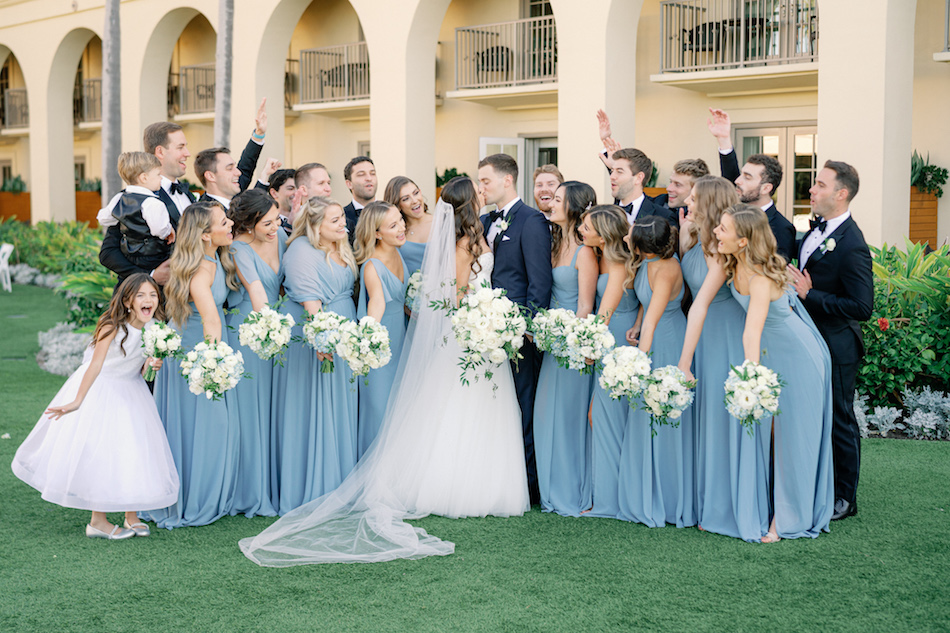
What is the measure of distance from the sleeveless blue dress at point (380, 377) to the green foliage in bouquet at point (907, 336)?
3.95 meters

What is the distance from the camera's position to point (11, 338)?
13.5 m

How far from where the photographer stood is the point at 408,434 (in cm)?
554

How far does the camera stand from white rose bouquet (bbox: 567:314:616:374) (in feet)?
16.5

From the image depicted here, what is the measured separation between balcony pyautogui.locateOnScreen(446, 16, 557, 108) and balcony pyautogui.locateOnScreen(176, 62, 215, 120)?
841 centimetres

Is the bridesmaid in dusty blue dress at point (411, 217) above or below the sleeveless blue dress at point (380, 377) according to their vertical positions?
above

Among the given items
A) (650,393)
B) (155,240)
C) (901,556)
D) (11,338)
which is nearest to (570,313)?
(650,393)

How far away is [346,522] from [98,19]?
2137 centimetres

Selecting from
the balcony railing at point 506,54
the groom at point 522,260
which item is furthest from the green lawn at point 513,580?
the balcony railing at point 506,54

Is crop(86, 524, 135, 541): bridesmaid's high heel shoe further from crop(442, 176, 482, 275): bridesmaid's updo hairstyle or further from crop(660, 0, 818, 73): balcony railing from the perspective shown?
crop(660, 0, 818, 73): balcony railing

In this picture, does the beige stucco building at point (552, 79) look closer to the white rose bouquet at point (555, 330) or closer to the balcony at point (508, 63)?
the balcony at point (508, 63)

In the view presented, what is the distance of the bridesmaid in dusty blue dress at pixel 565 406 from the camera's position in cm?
551

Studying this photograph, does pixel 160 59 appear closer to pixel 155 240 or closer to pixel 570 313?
pixel 155 240

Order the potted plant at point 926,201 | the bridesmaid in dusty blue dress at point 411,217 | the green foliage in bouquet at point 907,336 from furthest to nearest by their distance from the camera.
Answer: the potted plant at point 926,201
the green foliage in bouquet at point 907,336
the bridesmaid in dusty blue dress at point 411,217

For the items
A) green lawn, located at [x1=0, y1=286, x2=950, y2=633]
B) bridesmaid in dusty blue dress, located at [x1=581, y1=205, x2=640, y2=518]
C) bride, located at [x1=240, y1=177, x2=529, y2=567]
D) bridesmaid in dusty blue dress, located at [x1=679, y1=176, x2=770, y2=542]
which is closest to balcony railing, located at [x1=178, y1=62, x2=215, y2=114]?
bride, located at [x1=240, y1=177, x2=529, y2=567]
